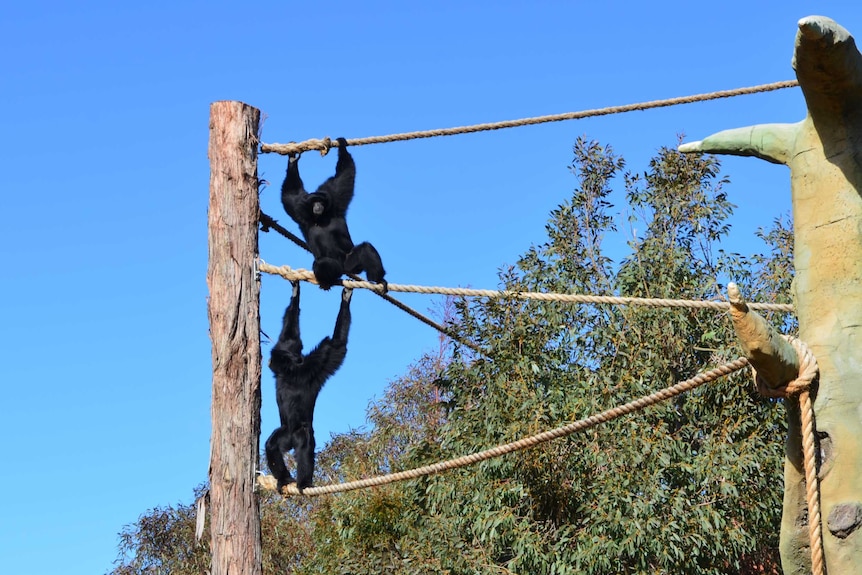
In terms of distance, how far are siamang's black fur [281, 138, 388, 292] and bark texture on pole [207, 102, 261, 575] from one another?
1.88 m

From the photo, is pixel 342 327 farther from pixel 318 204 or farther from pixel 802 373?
pixel 802 373

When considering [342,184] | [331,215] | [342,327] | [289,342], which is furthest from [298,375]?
[342,184]

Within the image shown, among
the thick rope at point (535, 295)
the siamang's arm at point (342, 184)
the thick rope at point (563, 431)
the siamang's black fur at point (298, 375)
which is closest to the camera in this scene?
the thick rope at point (563, 431)

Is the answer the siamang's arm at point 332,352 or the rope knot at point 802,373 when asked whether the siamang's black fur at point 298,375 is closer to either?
the siamang's arm at point 332,352

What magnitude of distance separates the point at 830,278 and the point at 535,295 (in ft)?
8.13

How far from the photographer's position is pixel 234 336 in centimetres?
524

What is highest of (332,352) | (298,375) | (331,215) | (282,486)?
(331,215)

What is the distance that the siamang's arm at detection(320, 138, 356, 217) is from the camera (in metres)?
7.62

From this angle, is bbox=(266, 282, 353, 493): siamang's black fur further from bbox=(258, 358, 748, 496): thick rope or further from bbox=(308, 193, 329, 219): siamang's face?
bbox=(258, 358, 748, 496): thick rope

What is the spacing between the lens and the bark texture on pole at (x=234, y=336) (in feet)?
16.3

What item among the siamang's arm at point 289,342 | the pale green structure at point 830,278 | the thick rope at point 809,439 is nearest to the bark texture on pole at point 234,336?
the siamang's arm at point 289,342

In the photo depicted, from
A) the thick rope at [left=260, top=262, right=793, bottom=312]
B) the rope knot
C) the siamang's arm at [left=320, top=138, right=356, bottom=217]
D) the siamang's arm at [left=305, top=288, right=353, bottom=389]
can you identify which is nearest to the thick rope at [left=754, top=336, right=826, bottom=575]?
the rope knot

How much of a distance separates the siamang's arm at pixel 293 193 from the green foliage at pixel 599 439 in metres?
3.72

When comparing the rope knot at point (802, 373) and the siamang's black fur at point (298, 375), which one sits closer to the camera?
the rope knot at point (802, 373)
